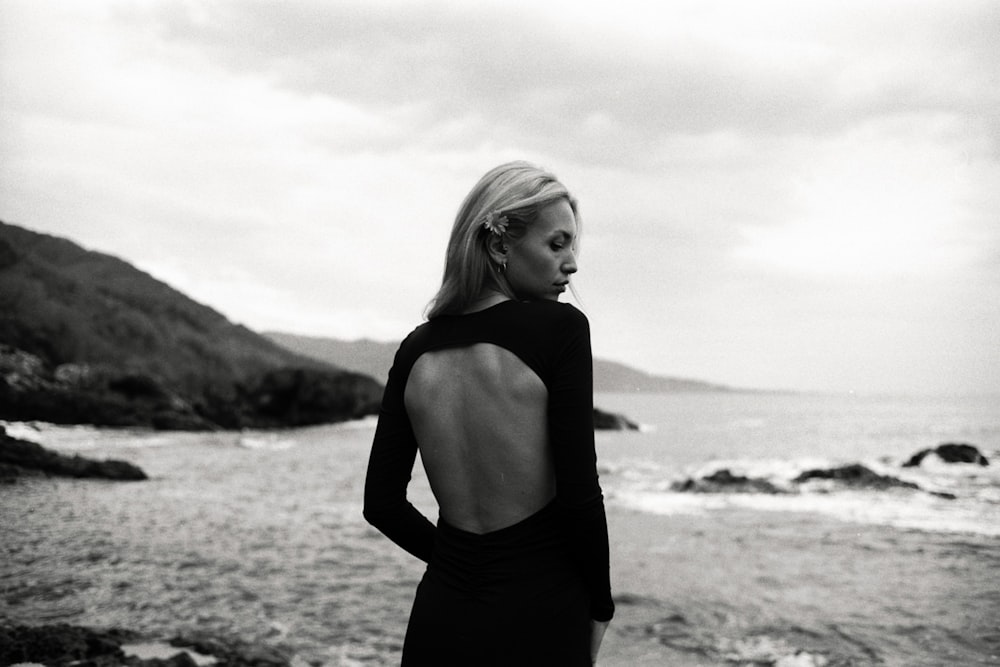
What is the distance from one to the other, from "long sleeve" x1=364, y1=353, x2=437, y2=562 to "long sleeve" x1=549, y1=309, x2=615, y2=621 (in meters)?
0.47

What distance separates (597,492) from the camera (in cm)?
182

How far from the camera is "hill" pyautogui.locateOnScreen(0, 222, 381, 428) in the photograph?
3704 centimetres

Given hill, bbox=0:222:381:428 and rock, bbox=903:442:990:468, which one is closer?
rock, bbox=903:442:990:468

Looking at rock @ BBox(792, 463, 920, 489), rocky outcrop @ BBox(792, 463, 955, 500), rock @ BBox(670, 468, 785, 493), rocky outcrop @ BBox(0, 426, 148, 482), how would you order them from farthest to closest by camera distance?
1. rock @ BBox(670, 468, 785, 493)
2. rock @ BBox(792, 463, 920, 489)
3. rocky outcrop @ BBox(792, 463, 955, 500)
4. rocky outcrop @ BBox(0, 426, 148, 482)

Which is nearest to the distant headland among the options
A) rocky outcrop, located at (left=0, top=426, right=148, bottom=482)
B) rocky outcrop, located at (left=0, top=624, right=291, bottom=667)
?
rocky outcrop, located at (left=0, top=426, right=148, bottom=482)

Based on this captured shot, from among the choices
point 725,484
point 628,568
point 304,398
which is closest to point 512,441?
point 628,568

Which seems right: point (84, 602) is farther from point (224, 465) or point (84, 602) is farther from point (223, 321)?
point (223, 321)

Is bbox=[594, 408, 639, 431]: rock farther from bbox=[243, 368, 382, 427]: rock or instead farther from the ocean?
the ocean

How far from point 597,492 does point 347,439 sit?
4217cm

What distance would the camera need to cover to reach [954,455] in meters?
25.6

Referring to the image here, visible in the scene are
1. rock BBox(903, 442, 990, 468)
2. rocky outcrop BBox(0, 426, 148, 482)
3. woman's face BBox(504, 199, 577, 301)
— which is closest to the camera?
woman's face BBox(504, 199, 577, 301)

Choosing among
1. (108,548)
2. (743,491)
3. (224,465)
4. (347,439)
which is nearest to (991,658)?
(108,548)

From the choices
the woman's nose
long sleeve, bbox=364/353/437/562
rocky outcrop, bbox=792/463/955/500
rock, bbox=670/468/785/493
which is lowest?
rock, bbox=670/468/785/493

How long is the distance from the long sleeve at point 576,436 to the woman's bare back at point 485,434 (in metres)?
0.05
